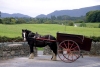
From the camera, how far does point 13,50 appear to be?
14641mm

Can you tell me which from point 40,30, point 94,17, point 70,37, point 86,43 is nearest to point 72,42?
point 70,37

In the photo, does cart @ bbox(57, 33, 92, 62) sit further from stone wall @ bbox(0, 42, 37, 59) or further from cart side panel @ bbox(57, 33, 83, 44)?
stone wall @ bbox(0, 42, 37, 59)

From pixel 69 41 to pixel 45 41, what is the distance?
1432 mm

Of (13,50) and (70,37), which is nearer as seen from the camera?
(70,37)

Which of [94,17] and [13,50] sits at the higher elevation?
[94,17]

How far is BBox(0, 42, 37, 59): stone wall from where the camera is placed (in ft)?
46.8

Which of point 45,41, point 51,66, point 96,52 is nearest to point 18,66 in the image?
point 51,66

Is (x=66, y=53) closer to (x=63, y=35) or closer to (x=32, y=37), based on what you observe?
(x=63, y=35)

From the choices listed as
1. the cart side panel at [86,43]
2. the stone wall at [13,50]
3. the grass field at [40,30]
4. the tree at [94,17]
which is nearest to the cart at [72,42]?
the cart side panel at [86,43]

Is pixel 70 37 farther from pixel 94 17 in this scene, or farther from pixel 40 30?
Result: pixel 94 17

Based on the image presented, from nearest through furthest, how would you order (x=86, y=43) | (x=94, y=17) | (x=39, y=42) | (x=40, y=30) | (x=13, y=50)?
(x=86, y=43) → (x=39, y=42) → (x=13, y=50) → (x=40, y=30) → (x=94, y=17)

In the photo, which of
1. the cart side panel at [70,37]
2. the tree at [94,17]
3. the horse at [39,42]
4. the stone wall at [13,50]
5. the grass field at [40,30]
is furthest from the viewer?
the tree at [94,17]

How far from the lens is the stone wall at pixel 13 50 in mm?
14273

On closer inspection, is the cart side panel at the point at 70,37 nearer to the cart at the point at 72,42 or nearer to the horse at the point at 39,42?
the cart at the point at 72,42
